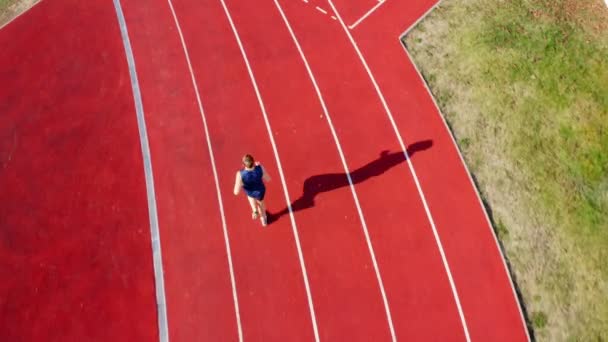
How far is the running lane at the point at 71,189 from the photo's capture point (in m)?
9.03

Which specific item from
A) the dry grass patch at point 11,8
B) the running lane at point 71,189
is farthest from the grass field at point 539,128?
the dry grass patch at point 11,8

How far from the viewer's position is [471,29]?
1178cm

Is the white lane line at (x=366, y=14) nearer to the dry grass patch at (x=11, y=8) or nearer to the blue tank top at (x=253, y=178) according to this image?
the blue tank top at (x=253, y=178)

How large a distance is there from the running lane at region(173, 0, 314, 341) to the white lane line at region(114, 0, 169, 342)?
1.47m

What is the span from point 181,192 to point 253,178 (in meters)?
2.56

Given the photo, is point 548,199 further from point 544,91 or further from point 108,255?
point 108,255

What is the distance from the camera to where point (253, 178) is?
844 cm

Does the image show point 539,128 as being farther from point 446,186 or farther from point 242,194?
point 242,194

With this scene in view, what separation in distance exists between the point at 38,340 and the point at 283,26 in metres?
9.09

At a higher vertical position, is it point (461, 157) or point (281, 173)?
point (281, 173)

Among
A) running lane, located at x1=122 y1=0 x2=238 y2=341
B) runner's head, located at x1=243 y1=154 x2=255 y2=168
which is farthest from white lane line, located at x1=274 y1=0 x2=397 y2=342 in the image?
running lane, located at x1=122 y1=0 x2=238 y2=341

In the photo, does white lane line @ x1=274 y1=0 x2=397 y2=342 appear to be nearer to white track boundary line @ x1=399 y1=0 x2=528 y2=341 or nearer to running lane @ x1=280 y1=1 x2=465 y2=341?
running lane @ x1=280 y1=1 x2=465 y2=341

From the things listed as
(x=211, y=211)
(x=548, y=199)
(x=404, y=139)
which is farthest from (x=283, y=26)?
(x=548, y=199)

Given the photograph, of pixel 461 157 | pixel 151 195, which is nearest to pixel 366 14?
pixel 461 157
